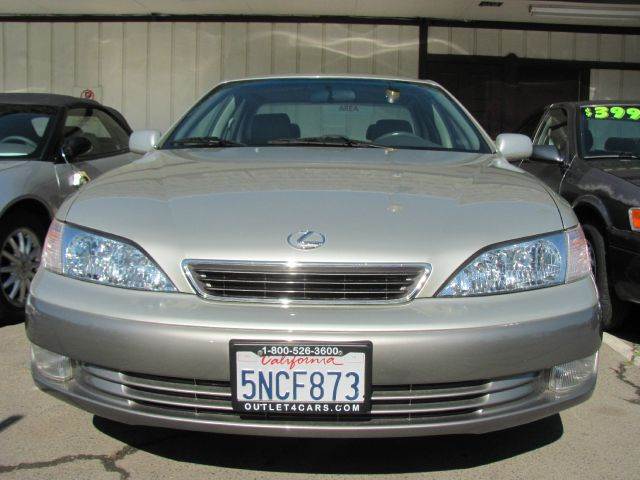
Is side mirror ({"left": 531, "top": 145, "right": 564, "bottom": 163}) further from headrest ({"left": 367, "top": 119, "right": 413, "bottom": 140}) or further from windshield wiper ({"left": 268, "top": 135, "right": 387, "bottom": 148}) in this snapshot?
windshield wiper ({"left": 268, "top": 135, "right": 387, "bottom": 148})

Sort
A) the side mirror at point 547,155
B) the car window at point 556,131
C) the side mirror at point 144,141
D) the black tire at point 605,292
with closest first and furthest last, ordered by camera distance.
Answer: the side mirror at point 144,141 → the black tire at point 605,292 → the side mirror at point 547,155 → the car window at point 556,131

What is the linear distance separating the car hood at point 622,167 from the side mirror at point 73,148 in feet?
11.6

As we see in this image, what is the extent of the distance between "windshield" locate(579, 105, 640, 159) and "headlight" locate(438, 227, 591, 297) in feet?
9.12

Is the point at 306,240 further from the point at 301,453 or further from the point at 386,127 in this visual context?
the point at 386,127

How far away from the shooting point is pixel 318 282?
2123 millimetres

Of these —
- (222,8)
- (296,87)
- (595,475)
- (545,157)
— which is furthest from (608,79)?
(595,475)

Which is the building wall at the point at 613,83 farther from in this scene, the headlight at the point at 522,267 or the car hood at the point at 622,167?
the headlight at the point at 522,267

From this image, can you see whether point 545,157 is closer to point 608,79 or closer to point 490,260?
point 490,260

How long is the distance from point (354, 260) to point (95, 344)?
0.83 m

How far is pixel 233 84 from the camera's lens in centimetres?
385

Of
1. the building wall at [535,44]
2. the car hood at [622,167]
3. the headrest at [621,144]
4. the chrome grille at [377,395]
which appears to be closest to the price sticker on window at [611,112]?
the headrest at [621,144]

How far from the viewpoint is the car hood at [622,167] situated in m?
4.19

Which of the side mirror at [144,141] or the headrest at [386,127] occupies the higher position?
the headrest at [386,127]

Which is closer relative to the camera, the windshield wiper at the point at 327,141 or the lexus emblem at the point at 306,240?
the lexus emblem at the point at 306,240
